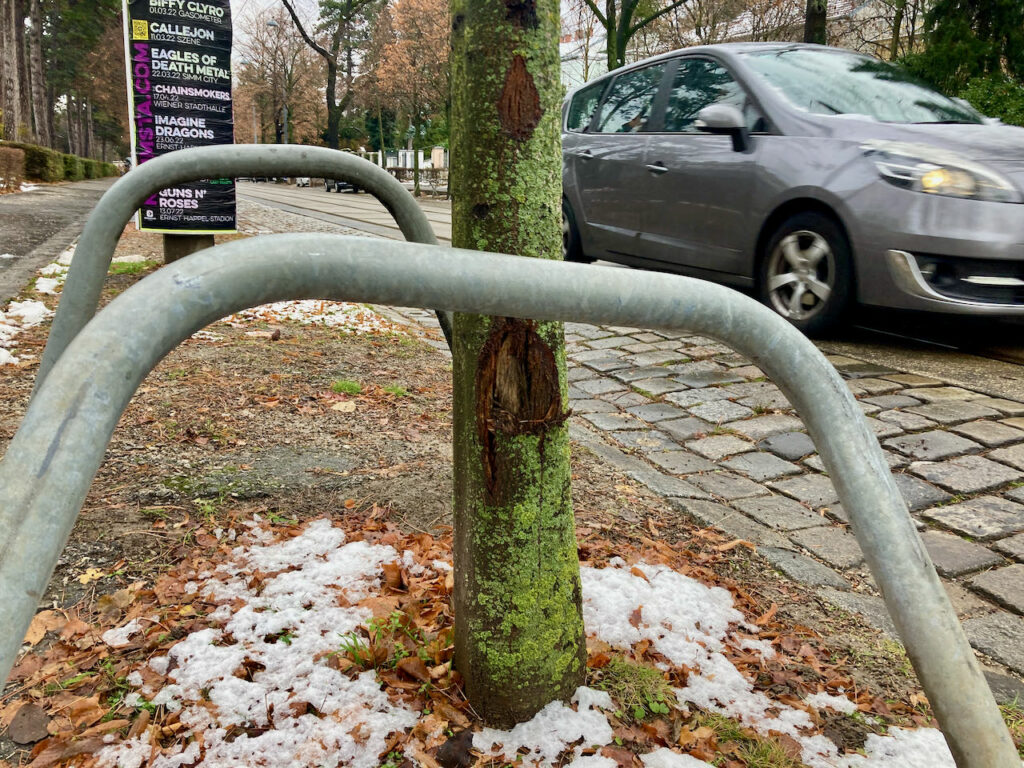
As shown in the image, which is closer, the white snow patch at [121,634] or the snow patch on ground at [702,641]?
the snow patch on ground at [702,641]

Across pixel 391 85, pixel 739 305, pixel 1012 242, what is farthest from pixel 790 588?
pixel 391 85

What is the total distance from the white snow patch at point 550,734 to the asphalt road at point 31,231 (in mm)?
5262

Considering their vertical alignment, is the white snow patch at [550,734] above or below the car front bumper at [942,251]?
below

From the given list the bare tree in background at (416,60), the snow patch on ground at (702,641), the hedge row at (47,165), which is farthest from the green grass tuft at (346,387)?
the bare tree in background at (416,60)

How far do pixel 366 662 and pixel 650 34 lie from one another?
31.2 m

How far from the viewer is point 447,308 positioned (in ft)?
2.87

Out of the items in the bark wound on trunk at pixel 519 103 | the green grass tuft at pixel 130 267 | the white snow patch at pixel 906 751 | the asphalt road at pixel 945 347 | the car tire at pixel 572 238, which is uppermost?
the bark wound on trunk at pixel 519 103

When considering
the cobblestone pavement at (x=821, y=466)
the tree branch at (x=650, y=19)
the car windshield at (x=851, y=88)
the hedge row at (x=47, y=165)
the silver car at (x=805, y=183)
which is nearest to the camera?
the cobblestone pavement at (x=821, y=466)

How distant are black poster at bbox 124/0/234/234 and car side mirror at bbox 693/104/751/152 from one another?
3.95m

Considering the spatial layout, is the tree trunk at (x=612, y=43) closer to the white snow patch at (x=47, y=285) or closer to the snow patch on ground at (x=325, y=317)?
the snow patch on ground at (x=325, y=317)

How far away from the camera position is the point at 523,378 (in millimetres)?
1539

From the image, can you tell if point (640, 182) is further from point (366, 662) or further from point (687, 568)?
point (366, 662)

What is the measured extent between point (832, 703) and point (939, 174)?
3.65 metres

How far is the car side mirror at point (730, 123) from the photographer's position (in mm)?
5320
